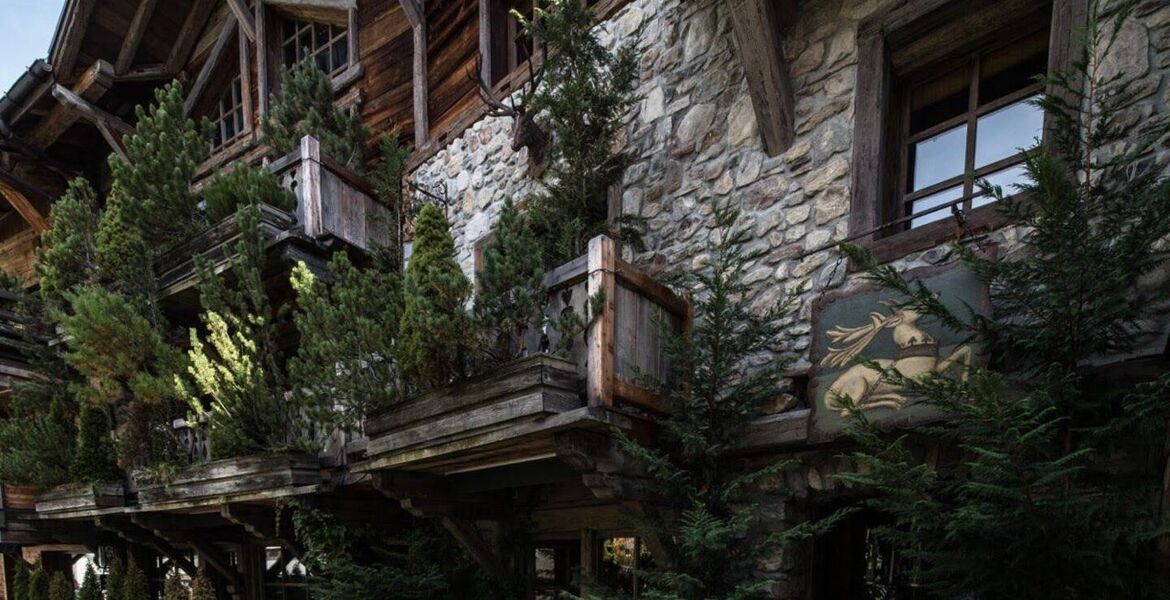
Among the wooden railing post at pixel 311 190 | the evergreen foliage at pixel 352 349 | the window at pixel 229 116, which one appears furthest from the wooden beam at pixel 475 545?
the window at pixel 229 116

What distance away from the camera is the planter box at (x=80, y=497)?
7.86 meters

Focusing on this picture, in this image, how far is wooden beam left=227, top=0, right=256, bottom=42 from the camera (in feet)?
31.8

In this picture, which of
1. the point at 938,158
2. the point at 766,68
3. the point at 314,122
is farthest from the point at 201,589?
the point at 938,158

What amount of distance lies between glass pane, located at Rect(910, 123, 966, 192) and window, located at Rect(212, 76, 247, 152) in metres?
9.86

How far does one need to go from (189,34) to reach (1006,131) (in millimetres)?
12397

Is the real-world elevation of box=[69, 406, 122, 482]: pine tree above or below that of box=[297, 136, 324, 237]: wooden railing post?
below

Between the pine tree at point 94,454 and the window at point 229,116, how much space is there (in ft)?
15.3

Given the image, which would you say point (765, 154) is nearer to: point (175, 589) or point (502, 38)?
point (502, 38)

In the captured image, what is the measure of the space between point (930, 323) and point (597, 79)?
304cm

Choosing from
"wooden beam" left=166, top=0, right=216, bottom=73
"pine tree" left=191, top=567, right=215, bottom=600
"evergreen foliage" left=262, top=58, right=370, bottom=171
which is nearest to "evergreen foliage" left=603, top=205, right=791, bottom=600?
"evergreen foliage" left=262, top=58, right=370, bottom=171

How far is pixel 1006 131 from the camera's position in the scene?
3.80 meters

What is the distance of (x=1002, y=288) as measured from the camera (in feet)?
10.5

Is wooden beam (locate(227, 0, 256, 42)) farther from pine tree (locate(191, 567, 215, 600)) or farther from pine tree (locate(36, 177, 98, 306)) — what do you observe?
pine tree (locate(191, 567, 215, 600))

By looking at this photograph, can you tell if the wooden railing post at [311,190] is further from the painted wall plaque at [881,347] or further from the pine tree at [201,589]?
the painted wall plaque at [881,347]
